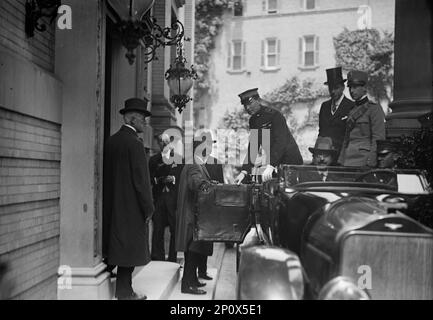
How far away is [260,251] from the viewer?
337 cm

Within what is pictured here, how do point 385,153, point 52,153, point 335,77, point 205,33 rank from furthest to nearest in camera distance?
1. point 205,33
2. point 335,77
3. point 385,153
4. point 52,153

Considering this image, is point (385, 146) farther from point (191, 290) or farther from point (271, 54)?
point (271, 54)

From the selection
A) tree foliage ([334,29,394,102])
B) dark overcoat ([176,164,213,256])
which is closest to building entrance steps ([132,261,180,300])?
dark overcoat ([176,164,213,256])

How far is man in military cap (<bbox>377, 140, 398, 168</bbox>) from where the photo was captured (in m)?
5.19

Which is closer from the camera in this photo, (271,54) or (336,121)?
(336,121)

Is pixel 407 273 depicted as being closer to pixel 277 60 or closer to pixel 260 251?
pixel 260 251

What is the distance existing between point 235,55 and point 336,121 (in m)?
13.2

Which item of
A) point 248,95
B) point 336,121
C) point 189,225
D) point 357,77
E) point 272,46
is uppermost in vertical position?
point 272,46

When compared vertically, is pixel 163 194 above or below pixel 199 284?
above

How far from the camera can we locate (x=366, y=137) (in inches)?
226

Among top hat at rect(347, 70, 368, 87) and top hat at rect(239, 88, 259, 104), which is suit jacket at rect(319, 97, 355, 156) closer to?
top hat at rect(347, 70, 368, 87)

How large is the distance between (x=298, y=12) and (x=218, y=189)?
41.2 ft

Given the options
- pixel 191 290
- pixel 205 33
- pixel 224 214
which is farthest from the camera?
pixel 205 33

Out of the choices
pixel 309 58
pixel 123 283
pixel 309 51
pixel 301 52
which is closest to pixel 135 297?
pixel 123 283
